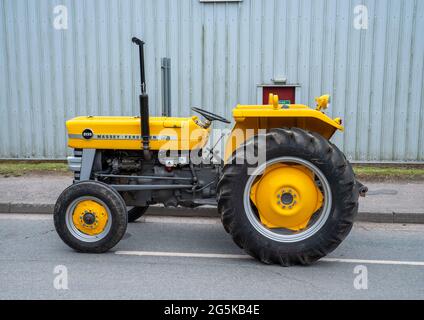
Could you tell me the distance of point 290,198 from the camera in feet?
14.7

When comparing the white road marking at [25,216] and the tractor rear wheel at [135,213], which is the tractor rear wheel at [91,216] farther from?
the white road marking at [25,216]

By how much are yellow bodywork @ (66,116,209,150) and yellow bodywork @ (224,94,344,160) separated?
0.42 meters

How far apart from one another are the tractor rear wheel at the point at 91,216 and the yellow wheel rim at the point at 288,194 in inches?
54.2

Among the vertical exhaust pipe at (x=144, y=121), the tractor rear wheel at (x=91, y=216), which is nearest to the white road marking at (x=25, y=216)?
the tractor rear wheel at (x=91, y=216)

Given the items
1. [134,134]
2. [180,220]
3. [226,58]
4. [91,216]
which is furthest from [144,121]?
[226,58]

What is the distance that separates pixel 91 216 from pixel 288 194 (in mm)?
1981

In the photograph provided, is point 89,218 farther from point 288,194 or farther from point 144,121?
point 288,194

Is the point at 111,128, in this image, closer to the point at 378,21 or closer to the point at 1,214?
the point at 1,214

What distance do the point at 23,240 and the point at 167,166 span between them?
1944 mm

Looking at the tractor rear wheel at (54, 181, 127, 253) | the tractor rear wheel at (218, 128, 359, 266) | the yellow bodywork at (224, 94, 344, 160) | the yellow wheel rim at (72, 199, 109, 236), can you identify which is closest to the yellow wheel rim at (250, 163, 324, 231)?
the tractor rear wheel at (218, 128, 359, 266)

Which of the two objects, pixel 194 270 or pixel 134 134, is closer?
pixel 194 270

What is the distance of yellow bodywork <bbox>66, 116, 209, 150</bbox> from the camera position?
4.89 metres

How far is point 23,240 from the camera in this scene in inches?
210
